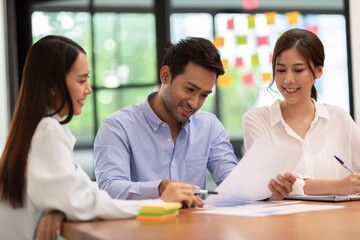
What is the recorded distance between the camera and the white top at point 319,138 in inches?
81.5

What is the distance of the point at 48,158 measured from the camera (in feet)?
4.26

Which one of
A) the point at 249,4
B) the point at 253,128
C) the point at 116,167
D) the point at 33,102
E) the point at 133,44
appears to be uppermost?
the point at 249,4

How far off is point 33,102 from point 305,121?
117 centimetres

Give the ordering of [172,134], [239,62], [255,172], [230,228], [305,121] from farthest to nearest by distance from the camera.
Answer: [239,62], [305,121], [172,134], [255,172], [230,228]

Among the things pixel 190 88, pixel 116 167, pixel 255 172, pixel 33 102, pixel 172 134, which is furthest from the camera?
pixel 172 134

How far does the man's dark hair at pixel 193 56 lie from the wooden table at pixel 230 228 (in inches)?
28.0

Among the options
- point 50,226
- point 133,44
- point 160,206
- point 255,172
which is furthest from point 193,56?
point 133,44

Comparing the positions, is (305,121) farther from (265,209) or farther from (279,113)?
(265,209)

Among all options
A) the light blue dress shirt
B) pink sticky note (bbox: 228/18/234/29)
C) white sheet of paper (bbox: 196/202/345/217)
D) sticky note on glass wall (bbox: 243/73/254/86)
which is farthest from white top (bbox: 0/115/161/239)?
sticky note on glass wall (bbox: 243/73/254/86)

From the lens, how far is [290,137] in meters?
2.12

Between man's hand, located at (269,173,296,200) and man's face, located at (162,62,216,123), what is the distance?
0.42 metres

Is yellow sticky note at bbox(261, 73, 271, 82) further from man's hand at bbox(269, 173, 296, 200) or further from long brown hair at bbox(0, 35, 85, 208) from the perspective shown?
long brown hair at bbox(0, 35, 85, 208)

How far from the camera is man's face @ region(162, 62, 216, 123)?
1.91 metres

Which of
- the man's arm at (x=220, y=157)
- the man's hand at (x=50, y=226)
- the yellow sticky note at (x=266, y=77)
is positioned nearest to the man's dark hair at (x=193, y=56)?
the man's arm at (x=220, y=157)
